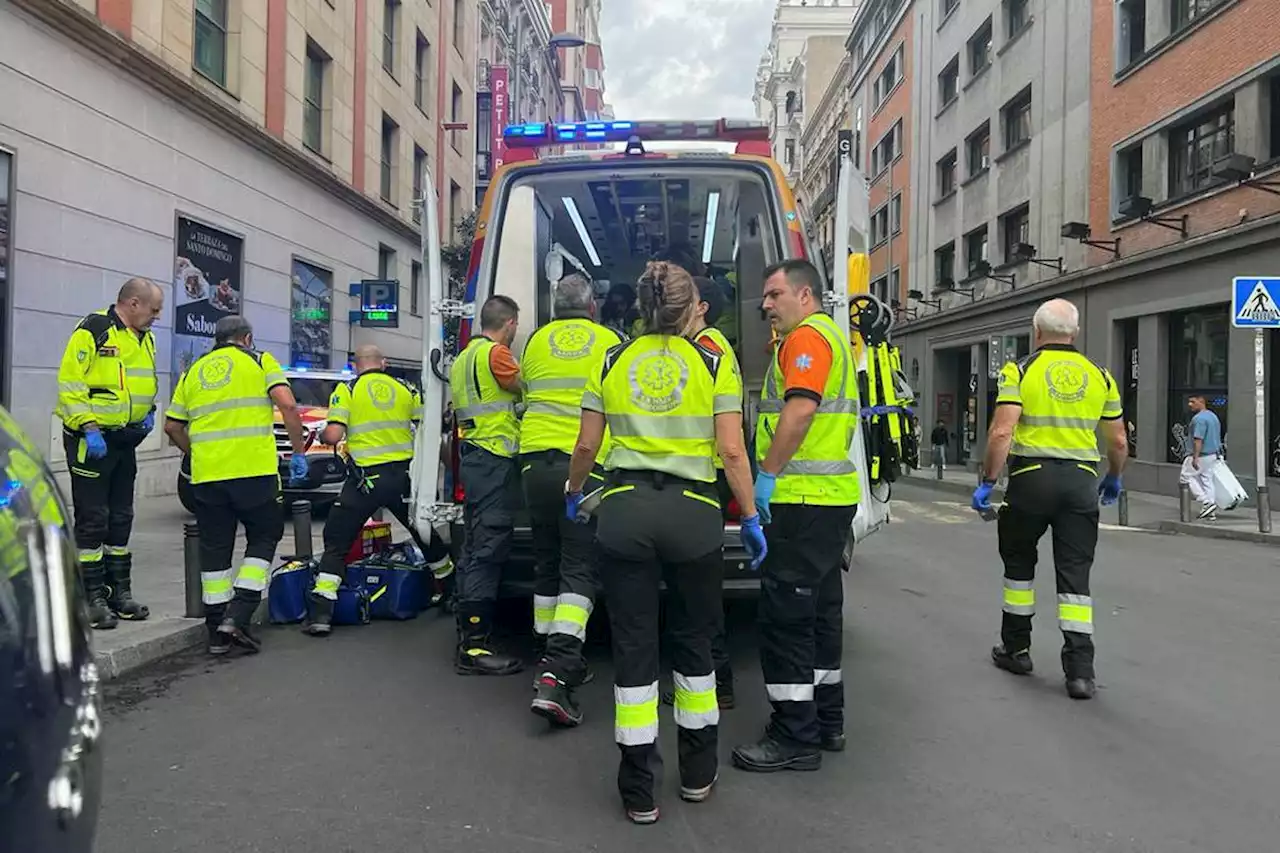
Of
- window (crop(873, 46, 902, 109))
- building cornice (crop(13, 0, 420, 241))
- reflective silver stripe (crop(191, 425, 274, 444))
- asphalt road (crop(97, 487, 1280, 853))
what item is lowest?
asphalt road (crop(97, 487, 1280, 853))

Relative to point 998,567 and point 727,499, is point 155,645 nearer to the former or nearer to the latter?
point 727,499

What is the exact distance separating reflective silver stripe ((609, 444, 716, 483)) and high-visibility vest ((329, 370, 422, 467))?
275 cm

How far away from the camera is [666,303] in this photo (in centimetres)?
340

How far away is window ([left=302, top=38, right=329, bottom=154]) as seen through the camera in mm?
17438

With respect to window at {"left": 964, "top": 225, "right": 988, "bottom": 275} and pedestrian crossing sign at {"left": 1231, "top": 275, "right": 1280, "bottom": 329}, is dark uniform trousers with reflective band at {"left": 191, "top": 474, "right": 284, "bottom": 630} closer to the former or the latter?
pedestrian crossing sign at {"left": 1231, "top": 275, "right": 1280, "bottom": 329}

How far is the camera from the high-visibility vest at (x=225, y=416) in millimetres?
5105

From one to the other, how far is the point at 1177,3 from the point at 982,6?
9.27 meters

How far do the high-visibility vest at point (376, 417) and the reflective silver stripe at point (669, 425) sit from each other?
2.77m

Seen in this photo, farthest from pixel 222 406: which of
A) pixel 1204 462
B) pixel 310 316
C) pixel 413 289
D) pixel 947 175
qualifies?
pixel 947 175

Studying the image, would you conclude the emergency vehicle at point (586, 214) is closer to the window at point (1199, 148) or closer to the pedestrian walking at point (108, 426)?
the pedestrian walking at point (108, 426)

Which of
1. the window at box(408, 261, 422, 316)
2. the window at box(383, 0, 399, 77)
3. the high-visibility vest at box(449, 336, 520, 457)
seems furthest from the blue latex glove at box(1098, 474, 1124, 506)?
the window at box(408, 261, 422, 316)

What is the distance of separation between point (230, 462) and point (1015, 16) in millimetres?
24790

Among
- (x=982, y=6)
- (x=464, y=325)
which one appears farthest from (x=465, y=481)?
(x=982, y=6)

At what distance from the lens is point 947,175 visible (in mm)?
29312
